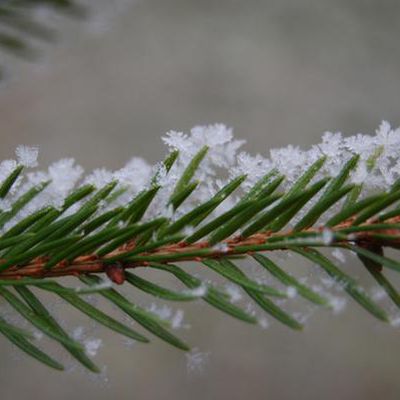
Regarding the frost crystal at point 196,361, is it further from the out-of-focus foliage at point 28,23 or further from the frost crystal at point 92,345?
the out-of-focus foliage at point 28,23

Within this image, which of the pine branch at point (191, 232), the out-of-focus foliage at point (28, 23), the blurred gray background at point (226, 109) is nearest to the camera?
the pine branch at point (191, 232)

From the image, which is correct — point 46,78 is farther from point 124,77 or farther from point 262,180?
point 262,180

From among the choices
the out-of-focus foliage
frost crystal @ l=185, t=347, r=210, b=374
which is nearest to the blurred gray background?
the out-of-focus foliage

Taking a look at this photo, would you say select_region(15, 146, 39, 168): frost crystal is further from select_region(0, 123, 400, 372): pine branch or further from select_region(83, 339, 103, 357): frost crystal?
select_region(83, 339, 103, 357): frost crystal

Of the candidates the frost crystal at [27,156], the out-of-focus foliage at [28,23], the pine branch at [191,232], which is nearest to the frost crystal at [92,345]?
the pine branch at [191,232]

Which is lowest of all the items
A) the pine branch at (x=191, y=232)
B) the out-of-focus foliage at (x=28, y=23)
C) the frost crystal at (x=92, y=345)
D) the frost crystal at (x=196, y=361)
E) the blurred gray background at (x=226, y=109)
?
the frost crystal at (x=92, y=345)

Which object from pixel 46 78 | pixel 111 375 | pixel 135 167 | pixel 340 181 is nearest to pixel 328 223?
pixel 340 181

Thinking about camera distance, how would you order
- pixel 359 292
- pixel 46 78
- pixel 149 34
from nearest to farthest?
pixel 359 292 < pixel 46 78 < pixel 149 34
